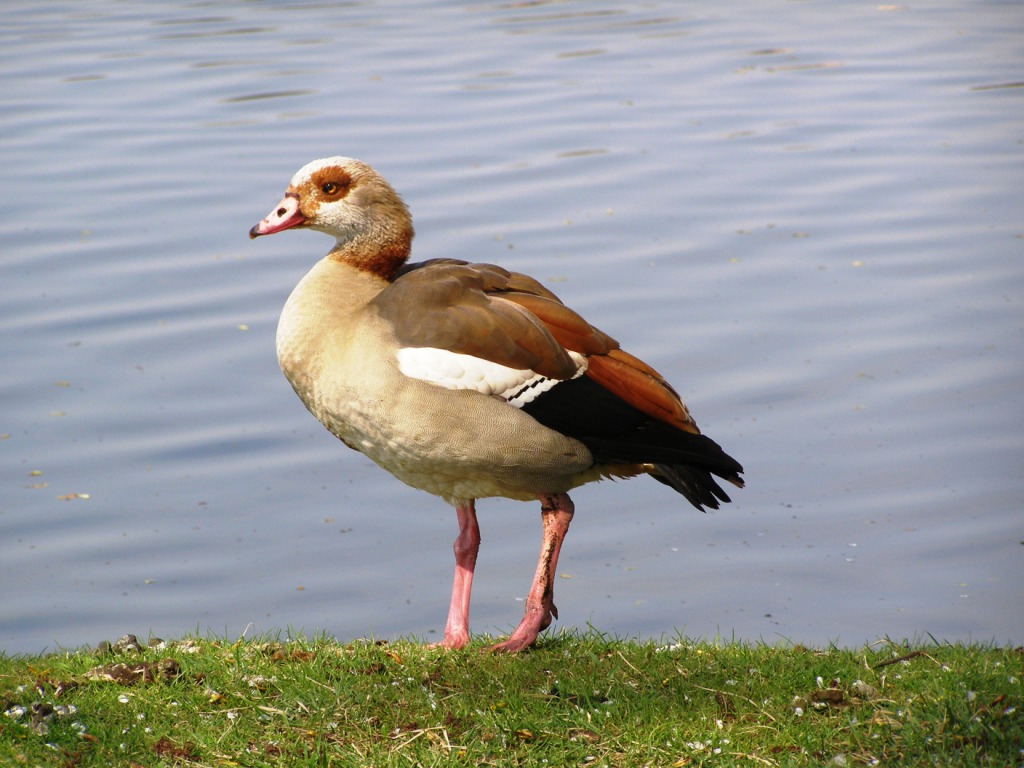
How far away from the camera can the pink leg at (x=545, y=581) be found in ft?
18.7

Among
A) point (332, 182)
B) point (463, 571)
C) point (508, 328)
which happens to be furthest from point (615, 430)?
point (332, 182)

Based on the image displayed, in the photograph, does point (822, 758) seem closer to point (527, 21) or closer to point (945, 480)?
point (945, 480)

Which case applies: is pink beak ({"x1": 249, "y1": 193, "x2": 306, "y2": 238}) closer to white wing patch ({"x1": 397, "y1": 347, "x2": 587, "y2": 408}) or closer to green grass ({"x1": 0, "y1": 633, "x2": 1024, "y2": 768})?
white wing patch ({"x1": 397, "y1": 347, "x2": 587, "y2": 408})

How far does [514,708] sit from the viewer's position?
4.93 m

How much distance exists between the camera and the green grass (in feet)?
15.1

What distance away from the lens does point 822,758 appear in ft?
14.9

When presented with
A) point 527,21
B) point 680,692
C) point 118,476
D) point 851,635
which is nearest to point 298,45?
point 527,21

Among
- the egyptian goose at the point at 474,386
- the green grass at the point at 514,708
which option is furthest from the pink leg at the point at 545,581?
the green grass at the point at 514,708

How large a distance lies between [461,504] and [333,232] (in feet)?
4.24

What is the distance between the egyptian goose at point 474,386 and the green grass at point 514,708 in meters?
0.60

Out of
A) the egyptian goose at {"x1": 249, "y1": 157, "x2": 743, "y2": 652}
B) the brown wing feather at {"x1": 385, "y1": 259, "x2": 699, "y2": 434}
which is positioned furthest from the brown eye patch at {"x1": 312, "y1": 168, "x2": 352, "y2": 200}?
the brown wing feather at {"x1": 385, "y1": 259, "x2": 699, "y2": 434}

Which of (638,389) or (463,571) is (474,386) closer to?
(638,389)

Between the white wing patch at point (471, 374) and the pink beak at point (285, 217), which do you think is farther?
the pink beak at point (285, 217)

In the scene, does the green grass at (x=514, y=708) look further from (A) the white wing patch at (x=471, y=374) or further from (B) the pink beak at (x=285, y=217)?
(B) the pink beak at (x=285, y=217)
